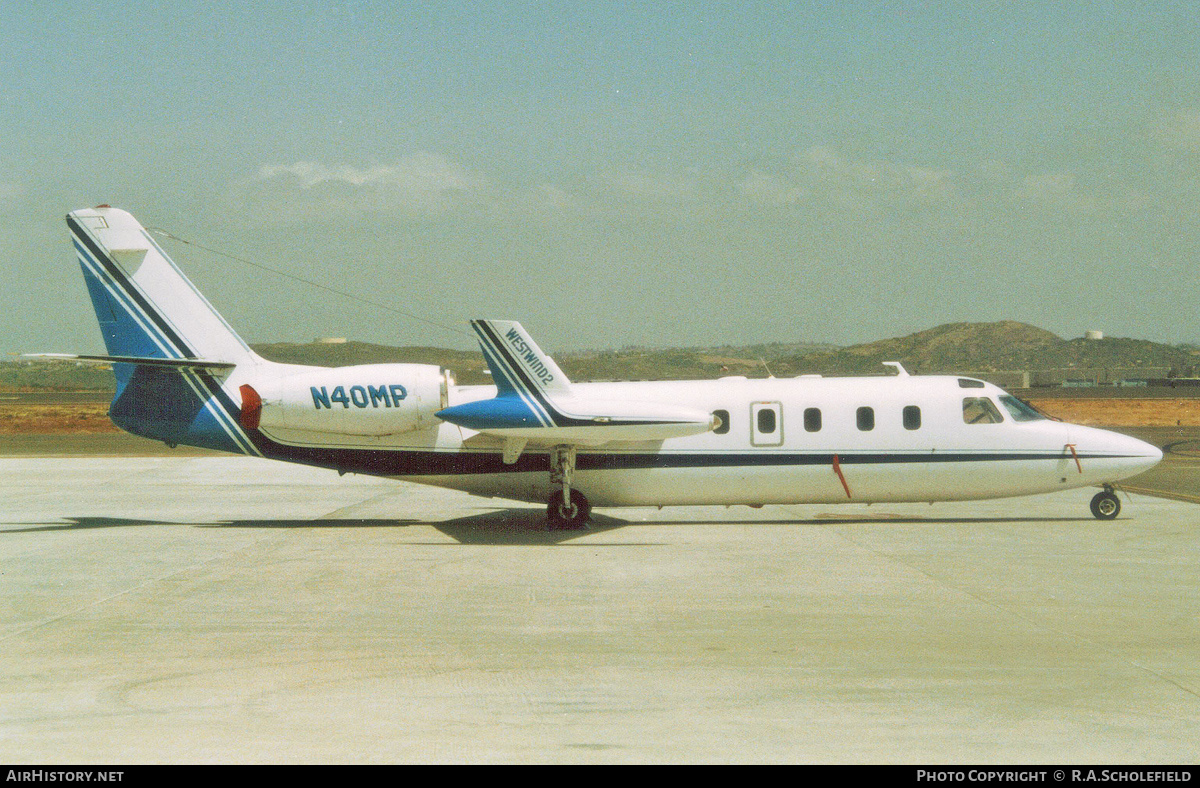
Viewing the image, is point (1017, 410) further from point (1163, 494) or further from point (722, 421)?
point (1163, 494)

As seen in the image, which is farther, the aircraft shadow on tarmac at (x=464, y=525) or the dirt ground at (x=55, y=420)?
the dirt ground at (x=55, y=420)

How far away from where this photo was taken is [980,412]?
18.4m

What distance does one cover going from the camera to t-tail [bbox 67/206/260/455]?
59.8ft

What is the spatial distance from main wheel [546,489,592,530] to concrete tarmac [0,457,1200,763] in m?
0.30

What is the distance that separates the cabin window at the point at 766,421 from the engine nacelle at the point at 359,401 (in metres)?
5.40

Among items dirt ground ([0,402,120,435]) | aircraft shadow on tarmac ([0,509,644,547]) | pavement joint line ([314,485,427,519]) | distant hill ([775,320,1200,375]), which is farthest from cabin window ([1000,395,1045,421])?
distant hill ([775,320,1200,375])

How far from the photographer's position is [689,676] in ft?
27.8

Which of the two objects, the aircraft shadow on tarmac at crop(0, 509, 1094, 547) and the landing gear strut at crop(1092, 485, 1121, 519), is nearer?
the aircraft shadow on tarmac at crop(0, 509, 1094, 547)

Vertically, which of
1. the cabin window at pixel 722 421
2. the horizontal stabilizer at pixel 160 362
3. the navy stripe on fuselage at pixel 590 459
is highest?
the horizontal stabilizer at pixel 160 362

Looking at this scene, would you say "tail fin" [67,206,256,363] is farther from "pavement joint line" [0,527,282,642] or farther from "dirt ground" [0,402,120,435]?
"dirt ground" [0,402,120,435]

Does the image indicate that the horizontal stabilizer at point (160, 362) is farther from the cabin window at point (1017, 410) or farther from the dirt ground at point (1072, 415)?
the dirt ground at point (1072, 415)

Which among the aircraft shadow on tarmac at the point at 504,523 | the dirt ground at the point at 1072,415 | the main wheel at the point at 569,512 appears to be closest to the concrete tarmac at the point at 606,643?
the aircraft shadow on tarmac at the point at 504,523

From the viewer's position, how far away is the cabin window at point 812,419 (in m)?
18.1
